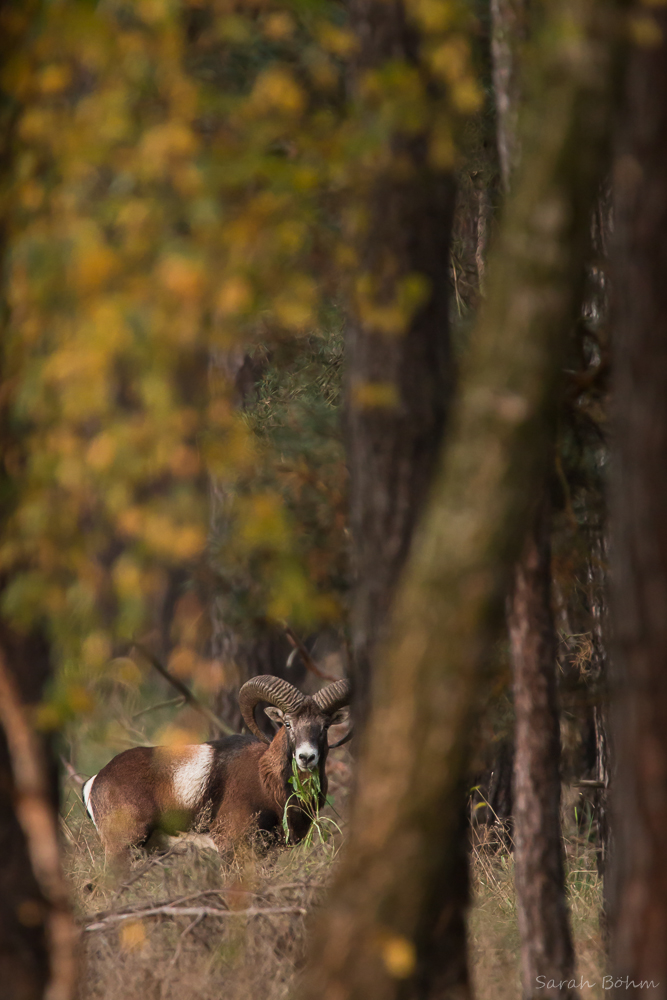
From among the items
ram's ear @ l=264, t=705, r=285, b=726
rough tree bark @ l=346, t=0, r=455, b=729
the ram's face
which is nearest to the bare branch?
ram's ear @ l=264, t=705, r=285, b=726

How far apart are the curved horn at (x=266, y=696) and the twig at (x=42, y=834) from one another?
5.22 meters

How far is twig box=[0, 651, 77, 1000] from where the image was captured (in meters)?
4.38

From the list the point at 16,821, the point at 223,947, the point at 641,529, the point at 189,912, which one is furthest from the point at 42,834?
the point at 641,529

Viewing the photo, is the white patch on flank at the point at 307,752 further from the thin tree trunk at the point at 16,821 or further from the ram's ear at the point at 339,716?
the thin tree trunk at the point at 16,821

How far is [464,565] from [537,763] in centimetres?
229

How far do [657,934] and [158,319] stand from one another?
8.22 ft

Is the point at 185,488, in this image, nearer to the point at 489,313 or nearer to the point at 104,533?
the point at 104,533

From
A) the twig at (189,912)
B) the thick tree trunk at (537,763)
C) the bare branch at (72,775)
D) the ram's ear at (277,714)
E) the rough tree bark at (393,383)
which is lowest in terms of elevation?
the bare branch at (72,775)

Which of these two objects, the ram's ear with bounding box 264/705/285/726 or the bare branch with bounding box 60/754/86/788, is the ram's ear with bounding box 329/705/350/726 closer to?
the ram's ear with bounding box 264/705/285/726

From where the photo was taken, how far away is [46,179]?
4.09m

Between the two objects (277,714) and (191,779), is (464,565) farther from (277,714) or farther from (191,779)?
(277,714)

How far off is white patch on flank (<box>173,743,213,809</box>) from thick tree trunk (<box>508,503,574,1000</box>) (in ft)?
14.6

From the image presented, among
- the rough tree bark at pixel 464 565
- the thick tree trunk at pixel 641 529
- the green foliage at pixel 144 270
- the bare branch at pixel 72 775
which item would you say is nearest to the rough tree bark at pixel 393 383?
the green foliage at pixel 144 270

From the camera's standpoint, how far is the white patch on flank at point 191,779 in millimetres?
9430
